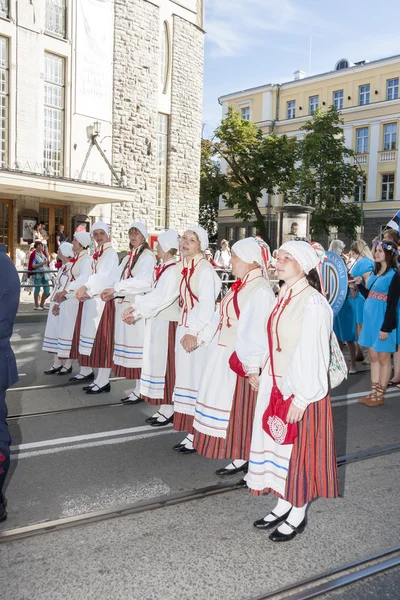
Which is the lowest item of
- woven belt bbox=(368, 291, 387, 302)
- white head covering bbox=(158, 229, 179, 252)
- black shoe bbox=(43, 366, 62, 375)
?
black shoe bbox=(43, 366, 62, 375)

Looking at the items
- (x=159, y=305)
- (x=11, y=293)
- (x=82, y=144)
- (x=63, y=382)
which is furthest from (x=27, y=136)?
(x=11, y=293)

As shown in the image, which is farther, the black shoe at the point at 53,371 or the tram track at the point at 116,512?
the black shoe at the point at 53,371

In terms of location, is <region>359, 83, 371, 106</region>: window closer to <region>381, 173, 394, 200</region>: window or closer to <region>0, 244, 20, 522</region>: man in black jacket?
<region>381, 173, 394, 200</region>: window

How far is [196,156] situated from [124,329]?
2374 cm

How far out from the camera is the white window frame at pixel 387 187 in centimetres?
4534

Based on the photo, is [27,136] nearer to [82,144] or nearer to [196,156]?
[82,144]

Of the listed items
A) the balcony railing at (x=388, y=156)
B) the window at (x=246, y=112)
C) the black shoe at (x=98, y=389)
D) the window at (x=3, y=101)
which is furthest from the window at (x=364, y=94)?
the black shoe at (x=98, y=389)

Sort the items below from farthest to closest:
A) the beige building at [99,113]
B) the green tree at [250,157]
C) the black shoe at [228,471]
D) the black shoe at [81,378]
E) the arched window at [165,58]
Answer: the green tree at [250,157]
the arched window at [165,58]
the beige building at [99,113]
the black shoe at [81,378]
the black shoe at [228,471]

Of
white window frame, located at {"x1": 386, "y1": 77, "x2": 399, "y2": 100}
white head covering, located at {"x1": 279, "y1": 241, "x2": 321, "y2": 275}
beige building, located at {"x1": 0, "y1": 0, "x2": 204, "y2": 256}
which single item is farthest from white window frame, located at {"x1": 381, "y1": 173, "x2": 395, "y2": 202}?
white head covering, located at {"x1": 279, "y1": 241, "x2": 321, "y2": 275}

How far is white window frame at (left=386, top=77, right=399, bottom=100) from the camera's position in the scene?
1783 inches

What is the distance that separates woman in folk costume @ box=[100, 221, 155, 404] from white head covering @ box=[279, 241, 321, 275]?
134 inches

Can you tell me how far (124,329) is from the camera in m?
7.09

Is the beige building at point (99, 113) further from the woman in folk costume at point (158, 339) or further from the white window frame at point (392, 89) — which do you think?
the white window frame at point (392, 89)

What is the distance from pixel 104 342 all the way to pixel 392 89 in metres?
44.1
